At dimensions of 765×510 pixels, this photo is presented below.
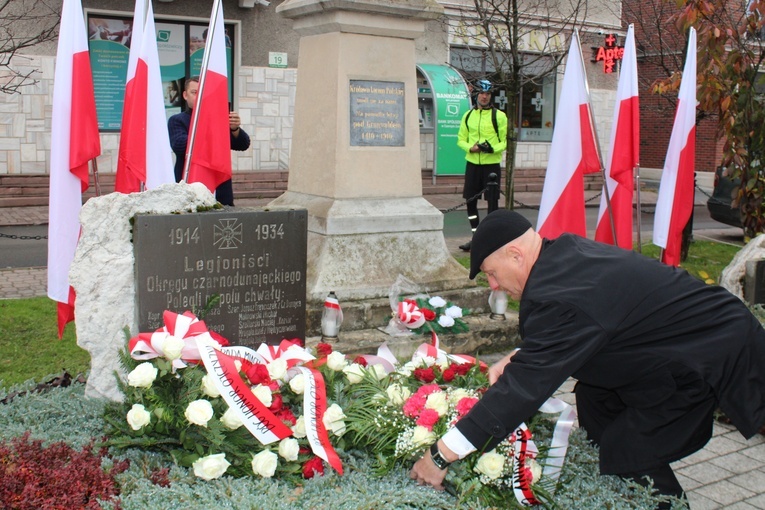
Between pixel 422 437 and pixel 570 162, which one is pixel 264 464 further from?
pixel 570 162

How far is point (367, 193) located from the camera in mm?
6910

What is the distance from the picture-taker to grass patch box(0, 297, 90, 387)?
602cm

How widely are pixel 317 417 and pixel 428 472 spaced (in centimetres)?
67

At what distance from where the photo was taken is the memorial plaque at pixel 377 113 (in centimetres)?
684

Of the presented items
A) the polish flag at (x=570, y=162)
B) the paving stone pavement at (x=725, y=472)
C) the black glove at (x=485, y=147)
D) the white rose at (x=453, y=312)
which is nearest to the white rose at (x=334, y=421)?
the paving stone pavement at (x=725, y=472)

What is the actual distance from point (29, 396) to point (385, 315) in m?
2.86

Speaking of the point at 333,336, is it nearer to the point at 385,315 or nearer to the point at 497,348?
the point at 385,315

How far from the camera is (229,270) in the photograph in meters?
4.91

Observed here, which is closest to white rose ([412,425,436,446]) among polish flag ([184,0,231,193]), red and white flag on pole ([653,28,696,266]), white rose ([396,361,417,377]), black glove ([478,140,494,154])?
white rose ([396,361,417,377])

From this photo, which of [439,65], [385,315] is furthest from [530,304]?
[439,65]

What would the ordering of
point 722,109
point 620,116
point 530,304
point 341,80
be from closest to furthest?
point 530,304 < point 341,80 < point 620,116 < point 722,109

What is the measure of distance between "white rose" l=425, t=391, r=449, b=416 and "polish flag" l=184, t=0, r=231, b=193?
3408 mm

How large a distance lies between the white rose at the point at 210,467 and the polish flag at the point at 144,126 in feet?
10.5

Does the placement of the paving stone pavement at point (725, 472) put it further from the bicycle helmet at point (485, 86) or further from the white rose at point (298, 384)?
the bicycle helmet at point (485, 86)
